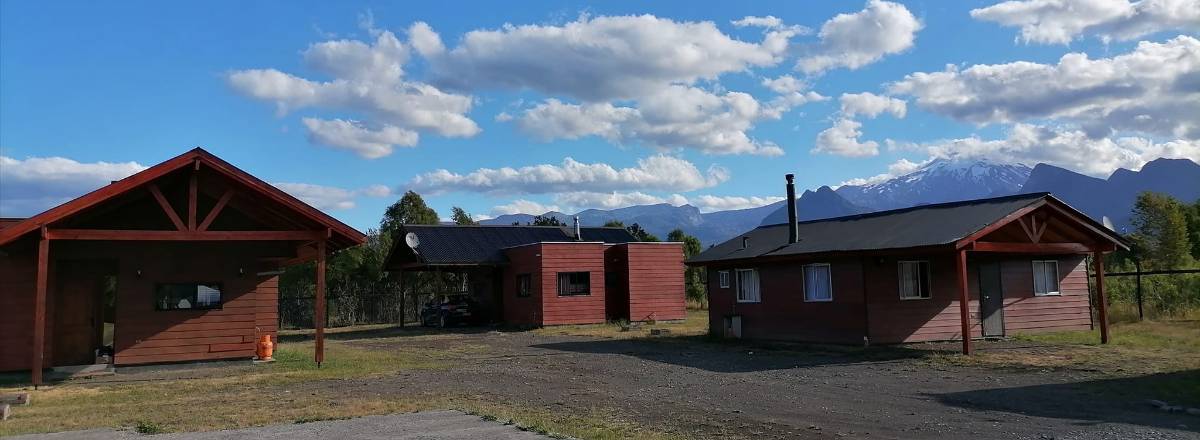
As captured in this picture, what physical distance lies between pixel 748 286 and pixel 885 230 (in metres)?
4.35

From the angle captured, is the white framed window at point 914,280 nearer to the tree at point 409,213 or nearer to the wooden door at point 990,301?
the wooden door at point 990,301

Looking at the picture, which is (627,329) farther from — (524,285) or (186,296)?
(186,296)

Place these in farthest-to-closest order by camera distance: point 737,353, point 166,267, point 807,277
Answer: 1. point 807,277
2. point 737,353
3. point 166,267

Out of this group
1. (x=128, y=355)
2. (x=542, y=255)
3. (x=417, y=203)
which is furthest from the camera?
(x=417, y=203)

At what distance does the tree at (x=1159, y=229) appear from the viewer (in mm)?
44875

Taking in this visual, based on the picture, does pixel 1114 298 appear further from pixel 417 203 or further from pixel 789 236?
pixel 417 203

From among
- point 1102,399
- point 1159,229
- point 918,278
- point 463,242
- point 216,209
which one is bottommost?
point 1102,399

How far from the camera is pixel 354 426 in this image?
890cm

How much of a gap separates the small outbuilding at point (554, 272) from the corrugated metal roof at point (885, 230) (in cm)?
690

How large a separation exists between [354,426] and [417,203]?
4263 cm

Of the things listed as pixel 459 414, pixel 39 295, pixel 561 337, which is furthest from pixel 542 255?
pixel 459 414

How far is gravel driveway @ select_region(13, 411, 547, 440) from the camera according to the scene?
8180 millimetres

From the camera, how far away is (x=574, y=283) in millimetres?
29859

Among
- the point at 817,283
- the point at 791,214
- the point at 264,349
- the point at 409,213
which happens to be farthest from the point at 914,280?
the point at 409,213
